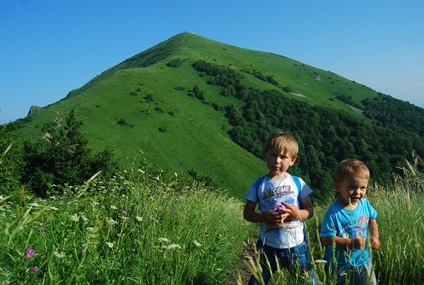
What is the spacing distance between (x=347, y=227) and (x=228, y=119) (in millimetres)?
105955

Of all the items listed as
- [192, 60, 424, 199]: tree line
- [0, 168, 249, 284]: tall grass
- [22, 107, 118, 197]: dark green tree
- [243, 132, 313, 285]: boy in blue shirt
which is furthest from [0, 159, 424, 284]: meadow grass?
[192, 60, 424, 199]: tree line

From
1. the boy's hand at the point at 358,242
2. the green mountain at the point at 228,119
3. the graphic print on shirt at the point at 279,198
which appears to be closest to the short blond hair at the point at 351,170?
the graphic print on shirt at the point at 279,198

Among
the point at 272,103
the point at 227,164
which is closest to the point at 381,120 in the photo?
the point at 272,103

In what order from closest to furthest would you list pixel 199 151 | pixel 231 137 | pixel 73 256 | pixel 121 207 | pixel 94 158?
1. pixel 73 256
2. pixel 121 207
3. pixel 94 158
4. pixel 199 151
5. pixel 231 137

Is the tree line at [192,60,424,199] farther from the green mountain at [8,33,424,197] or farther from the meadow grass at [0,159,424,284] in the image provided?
the meadow grass at [0,159,424,284]

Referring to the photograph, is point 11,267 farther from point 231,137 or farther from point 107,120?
point 231,137

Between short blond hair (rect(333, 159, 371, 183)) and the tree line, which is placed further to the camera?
the tree line

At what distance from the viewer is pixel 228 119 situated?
356 ft

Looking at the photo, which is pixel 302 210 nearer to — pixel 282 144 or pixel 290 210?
pixel 290 210

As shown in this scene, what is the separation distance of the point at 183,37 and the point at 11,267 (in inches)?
7502

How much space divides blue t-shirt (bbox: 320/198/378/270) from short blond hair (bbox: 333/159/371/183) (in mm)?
225

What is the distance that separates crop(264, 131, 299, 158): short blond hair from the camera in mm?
3240

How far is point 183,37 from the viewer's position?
609 feet

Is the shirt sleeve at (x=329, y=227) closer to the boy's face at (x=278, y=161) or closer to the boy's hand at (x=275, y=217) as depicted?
the boy's hand at (x=275, y=217)
